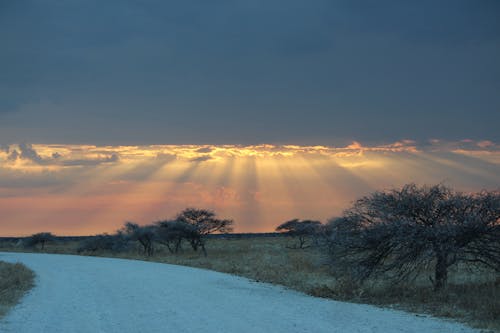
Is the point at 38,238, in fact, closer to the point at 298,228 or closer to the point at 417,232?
the point at 298,228

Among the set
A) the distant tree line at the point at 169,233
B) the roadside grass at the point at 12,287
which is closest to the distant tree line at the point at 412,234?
the roadside grass at the point at 12,287

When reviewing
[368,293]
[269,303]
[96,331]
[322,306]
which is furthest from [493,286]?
[96,331]

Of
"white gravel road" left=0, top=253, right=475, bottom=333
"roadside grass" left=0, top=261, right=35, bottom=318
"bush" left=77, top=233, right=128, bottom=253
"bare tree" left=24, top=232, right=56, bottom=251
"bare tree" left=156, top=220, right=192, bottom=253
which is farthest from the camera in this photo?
"bare tree" left=24, top=232, right=56, bottom=251

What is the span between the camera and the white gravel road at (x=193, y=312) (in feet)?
37.6

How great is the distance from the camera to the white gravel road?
37.6 ft

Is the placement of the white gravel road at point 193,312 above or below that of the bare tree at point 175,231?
below

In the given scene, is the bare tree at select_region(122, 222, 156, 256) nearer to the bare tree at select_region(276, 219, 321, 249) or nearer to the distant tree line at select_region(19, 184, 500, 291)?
the bare tree at select_region(276, 219, 321, 249)

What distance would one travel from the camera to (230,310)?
13.7 metres

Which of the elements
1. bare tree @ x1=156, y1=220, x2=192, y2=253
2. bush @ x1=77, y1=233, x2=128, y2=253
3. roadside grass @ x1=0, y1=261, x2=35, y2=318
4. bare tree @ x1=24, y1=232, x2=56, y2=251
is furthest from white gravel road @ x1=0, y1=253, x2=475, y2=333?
bare tree @ x1=24, y1=232, x2=56, y2=251

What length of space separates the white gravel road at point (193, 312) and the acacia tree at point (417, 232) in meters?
2.28

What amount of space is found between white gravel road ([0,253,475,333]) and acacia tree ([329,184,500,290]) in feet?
7.47

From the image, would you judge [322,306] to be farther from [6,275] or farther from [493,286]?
[6,275]

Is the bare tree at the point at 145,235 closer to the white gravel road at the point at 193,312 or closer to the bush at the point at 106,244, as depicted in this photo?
the bush at the point at 106,244

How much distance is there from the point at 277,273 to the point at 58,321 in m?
12.8
